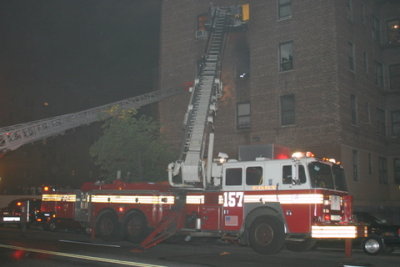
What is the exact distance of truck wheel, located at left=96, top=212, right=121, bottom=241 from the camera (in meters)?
15.4

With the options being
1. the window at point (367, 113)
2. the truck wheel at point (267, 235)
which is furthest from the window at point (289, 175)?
the window at point (367, 113)

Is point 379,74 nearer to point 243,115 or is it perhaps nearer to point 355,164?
point 355,164

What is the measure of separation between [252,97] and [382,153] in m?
8.59

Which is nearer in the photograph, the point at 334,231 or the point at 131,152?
the point at 334,231

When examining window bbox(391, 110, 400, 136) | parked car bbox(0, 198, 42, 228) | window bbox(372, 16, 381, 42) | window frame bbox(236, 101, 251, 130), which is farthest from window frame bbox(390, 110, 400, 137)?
parked car bbox(0, 198, 42, 228)

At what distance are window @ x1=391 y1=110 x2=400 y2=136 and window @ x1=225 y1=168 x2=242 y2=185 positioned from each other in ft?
59.0

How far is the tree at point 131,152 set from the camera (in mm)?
22797

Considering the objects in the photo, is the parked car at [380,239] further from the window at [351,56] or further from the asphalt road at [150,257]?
the window at [351,56]

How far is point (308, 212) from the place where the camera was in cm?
1135

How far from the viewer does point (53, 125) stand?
25156 mm

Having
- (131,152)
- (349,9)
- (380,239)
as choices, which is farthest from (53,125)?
(380,239)

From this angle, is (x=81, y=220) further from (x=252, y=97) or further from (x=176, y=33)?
(x=176, y=33)

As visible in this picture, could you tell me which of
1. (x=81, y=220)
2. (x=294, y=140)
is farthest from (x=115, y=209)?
(x=294, y=140)

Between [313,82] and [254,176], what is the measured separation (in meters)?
12.2
